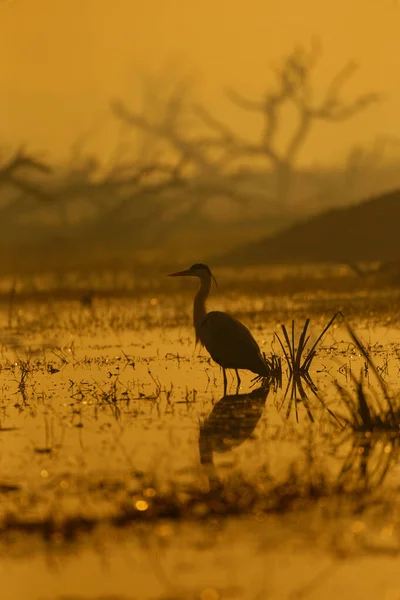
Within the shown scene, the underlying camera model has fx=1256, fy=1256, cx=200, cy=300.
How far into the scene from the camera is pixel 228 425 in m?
8.77

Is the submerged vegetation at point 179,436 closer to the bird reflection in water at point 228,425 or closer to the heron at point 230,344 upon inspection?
the bird reflection in water at point 228,425

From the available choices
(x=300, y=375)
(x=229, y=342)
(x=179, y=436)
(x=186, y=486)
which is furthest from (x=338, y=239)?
(x=186, y=486)

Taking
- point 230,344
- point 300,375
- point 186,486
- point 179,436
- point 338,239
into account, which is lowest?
point 186,486

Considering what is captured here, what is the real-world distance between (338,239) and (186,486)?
3826 cm

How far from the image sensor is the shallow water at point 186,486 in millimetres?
5242

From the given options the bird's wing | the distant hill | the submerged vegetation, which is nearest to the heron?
the bird's wing

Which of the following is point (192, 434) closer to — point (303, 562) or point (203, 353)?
point (303, 562)

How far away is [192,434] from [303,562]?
10.3 feet

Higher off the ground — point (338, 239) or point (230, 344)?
point (338, 239)

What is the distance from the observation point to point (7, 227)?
2351 inches

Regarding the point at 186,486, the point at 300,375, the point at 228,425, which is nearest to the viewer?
the point at 186,486

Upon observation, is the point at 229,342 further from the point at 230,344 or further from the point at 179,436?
the point at 179,436

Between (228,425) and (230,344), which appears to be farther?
(230,344)

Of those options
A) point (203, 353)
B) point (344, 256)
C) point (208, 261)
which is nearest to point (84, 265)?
point (208, 261)
